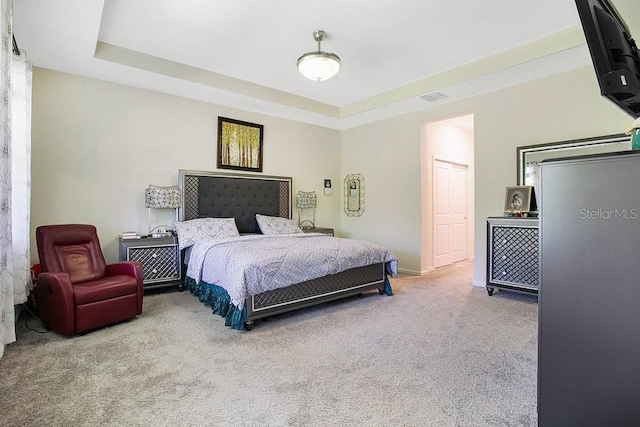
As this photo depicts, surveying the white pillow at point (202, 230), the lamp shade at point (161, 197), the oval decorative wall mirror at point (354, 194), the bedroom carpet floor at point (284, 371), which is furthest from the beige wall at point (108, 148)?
the oval decorative wall mirror at point (354, 194)

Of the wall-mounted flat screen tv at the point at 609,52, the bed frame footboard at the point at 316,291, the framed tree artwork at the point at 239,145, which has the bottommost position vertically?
the bed frame footboard at the point at 316,291

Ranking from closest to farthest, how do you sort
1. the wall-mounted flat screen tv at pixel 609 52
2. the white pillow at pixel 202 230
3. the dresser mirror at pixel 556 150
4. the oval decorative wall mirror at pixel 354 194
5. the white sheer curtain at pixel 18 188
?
the wall-mounted flat screen tv at pixel 609 52 < the white sheer curtain at pixel 18 188 < the dresser mirror at pixel 556 150 < the white pillow at pixel 202 230 < the oval decorative wall mirror at pixel 354 194

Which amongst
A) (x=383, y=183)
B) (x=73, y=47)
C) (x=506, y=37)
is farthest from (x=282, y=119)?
(x=506, y=37)

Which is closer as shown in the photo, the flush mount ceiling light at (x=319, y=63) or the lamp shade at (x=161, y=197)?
the flush mount ceiling light at (x=319, y=63)

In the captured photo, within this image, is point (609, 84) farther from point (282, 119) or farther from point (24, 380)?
point (282, 119)

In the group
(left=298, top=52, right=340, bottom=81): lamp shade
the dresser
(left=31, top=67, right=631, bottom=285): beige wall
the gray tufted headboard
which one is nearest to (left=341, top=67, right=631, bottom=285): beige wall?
(left=31, top=67, right=631, bottom=285): beige wall

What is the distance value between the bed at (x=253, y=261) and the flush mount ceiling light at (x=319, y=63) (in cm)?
185

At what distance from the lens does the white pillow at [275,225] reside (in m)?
5.11

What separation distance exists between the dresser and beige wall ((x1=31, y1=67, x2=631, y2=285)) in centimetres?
43

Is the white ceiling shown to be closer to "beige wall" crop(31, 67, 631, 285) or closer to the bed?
"beige wall" crop(31, 67, 631, 285)

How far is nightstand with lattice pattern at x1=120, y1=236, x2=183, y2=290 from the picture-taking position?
4.03 meters

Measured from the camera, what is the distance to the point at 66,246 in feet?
11.0

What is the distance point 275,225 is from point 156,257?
172 centimetres

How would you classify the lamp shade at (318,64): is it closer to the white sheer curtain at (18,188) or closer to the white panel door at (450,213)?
the white sheer curtain at (18,188)
